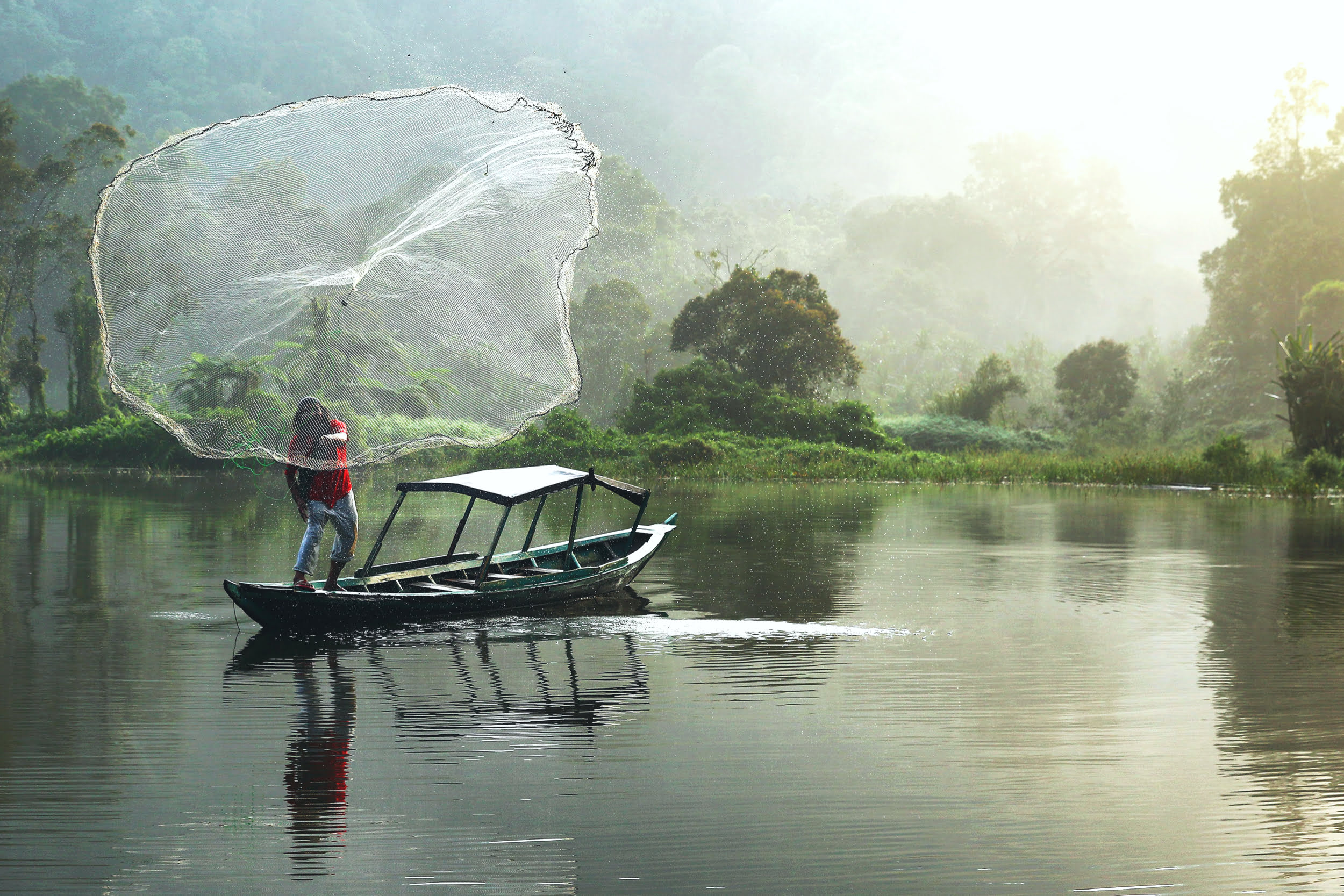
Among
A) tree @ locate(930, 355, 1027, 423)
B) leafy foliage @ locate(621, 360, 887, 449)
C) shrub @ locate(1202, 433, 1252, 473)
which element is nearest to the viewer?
shrub @ locate(1202, 433, 1252, 473)

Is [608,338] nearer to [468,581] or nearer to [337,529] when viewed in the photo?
[468,581]

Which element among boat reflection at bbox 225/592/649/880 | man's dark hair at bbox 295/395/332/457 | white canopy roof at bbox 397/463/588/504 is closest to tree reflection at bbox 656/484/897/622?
boat reflection at bbox 225/592/649/880

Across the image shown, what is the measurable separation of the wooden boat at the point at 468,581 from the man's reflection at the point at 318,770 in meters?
1.07

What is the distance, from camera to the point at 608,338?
6481cm

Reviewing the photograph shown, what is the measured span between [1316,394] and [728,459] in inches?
622

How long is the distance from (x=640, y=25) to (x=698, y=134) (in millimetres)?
16172

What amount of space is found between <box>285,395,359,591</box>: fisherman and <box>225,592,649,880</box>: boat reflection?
26.7 inches

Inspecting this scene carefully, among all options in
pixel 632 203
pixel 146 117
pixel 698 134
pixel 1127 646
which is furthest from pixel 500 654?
pixel 698 134

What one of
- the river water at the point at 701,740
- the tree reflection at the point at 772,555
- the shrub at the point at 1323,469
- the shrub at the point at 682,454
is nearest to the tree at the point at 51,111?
the shrub at the point at 682,454

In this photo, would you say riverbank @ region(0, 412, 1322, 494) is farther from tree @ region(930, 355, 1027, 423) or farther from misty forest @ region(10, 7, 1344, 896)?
tree @ region(930, 355, 1027, 423)

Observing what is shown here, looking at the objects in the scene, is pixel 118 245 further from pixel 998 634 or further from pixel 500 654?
pixel 998 634

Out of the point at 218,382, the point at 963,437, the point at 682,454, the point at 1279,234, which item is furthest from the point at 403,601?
the point at 1279,234

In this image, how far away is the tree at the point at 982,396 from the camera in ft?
162

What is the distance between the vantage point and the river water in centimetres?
548
